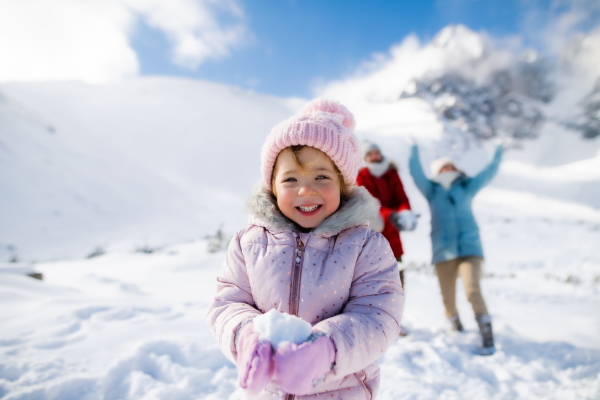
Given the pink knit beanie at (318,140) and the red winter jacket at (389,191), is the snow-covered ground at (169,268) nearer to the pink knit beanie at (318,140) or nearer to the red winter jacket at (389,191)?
the red winter jacket at (389,191)

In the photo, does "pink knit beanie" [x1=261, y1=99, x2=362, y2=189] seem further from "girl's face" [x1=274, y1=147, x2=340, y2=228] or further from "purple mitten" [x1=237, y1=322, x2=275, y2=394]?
"purple mitten" [x1=237, y1=322, x2=275, y2=394]

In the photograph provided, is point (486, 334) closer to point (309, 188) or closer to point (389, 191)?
point (389, 191)

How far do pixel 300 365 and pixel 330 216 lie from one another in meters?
0.62

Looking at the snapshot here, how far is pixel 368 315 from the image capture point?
3.51 ft

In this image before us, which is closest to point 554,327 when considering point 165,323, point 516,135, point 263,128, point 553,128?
point 165,323

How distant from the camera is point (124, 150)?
17344mm

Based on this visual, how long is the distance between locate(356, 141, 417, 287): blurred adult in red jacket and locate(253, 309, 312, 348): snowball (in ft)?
6.44

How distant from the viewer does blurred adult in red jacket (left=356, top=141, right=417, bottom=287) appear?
8.95ft

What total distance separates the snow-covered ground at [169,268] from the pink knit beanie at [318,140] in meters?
1.59

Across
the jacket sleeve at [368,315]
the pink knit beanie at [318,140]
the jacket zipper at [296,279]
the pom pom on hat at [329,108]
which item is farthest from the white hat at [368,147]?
the jacket zipper at [296,279]

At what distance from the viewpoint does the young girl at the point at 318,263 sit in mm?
1032

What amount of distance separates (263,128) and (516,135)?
4623 cm

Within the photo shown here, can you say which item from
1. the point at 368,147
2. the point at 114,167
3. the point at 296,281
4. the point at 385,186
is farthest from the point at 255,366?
the point at 114,167

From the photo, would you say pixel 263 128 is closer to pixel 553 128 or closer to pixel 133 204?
pixel 133 204
